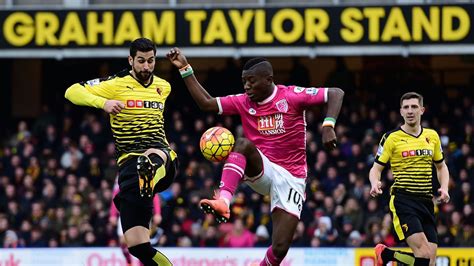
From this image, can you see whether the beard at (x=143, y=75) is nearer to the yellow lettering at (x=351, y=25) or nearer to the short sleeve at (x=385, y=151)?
the short sleeve at (x=385, y=151)

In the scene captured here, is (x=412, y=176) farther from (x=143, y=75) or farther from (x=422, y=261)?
(x=143, y=75)

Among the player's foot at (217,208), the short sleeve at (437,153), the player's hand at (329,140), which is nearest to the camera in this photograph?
the player's foot at (217,208)

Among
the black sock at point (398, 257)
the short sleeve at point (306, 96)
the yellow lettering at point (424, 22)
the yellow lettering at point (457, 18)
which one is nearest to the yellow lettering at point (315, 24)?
the yellow lettering at point (424, 22)

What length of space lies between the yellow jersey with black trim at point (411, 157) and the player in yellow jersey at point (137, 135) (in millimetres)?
2929

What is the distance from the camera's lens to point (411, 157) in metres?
14.5

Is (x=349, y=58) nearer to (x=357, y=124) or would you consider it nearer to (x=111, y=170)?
(x=357, y=124)

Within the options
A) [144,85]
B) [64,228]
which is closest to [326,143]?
[144,85]

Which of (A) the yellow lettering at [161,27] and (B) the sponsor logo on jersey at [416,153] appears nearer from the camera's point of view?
(B) the sponsor logo on jersey at [416,153]

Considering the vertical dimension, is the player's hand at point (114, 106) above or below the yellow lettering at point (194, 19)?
below

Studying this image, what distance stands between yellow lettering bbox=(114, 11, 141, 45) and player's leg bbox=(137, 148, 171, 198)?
11.7 metres

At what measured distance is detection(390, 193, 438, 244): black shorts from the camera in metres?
14.4

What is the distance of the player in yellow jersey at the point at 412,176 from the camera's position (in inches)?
567

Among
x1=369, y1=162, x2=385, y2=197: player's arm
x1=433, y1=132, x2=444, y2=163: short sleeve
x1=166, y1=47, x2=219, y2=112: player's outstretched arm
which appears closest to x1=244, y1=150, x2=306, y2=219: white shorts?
x1=166, y1=47, x2=219, y2=112: player's outstretched arm

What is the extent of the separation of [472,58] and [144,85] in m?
14.7
